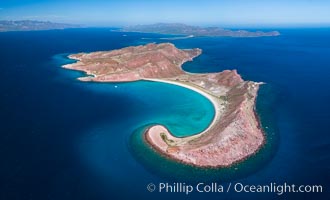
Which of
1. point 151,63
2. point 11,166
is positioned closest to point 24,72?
point 151,63

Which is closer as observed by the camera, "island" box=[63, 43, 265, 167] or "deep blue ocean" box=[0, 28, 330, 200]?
"deep blue ocean" box=[0, 28, 330, 200]

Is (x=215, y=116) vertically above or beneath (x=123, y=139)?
above

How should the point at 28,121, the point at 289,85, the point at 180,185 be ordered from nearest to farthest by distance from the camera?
the point at 180,185
the point at 28,121
the point at 289,85

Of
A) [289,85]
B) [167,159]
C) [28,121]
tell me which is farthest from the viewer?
[289,85]

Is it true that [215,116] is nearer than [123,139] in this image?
No

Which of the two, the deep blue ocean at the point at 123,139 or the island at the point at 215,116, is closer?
the deep blue ocean at the point at 123,139

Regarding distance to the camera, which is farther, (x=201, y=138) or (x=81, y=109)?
(x=81, y=109)

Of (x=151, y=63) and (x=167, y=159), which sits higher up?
(x=151, y=63)

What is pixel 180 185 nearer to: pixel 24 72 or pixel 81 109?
pixel 81 109
